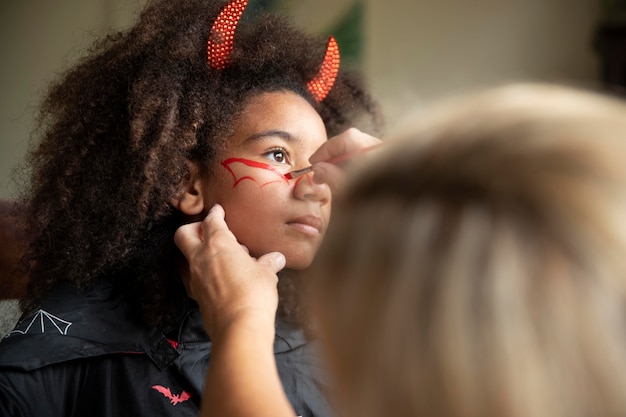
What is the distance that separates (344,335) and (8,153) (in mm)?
1995

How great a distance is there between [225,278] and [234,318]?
0.12 m

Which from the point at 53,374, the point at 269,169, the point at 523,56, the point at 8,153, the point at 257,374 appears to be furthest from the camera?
the point at 523,56

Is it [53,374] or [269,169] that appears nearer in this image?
[53,374]

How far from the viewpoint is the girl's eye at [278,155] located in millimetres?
1190

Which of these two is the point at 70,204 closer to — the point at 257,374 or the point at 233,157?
the point at 233,157

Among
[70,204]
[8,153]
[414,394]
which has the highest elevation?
[8,153]

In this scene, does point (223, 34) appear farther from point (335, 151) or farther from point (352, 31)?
point (352, 31)

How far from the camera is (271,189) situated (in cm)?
117

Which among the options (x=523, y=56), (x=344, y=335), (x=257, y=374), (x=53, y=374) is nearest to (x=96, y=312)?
(x=53, y=374)

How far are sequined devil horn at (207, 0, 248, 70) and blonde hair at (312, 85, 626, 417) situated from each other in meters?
0.75

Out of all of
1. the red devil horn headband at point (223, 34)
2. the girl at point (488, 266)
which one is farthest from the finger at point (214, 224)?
the girl at point (488, 266)

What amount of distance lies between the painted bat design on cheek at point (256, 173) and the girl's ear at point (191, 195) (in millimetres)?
73

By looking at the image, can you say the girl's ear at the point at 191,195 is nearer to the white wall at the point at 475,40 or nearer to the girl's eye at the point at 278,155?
the girl's eye at the point at 278,155

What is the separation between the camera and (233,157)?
119 centimetres
